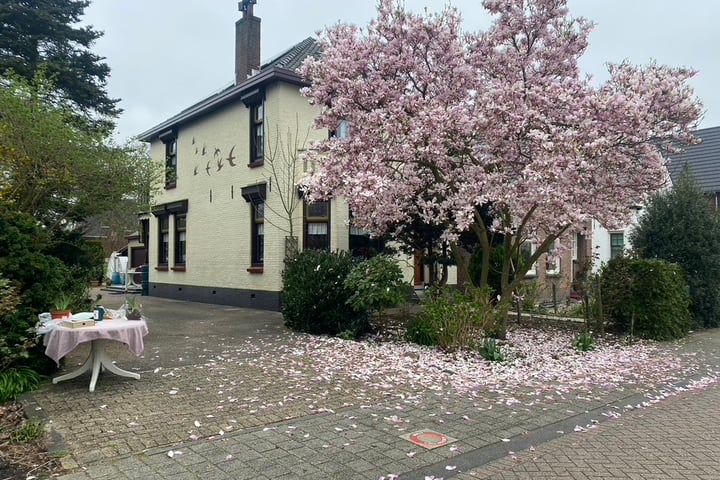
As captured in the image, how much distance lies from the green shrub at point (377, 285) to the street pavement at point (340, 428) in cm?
219

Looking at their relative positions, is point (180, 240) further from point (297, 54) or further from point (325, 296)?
point (325, 296)

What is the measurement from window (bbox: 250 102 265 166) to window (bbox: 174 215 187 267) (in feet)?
16.7

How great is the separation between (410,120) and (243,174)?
8092mm

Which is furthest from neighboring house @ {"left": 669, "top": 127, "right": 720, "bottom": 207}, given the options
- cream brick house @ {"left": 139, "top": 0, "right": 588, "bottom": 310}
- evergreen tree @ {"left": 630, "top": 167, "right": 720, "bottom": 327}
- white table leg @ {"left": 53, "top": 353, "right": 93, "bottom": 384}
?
white table leg @ {"left": 53, "top": 353, "right": 93, "bottom": 384}

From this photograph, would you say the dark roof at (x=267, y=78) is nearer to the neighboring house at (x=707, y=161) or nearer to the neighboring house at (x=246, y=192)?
the neighboring house at (x=246, y=192)

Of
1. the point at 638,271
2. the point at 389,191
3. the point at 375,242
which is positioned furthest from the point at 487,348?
the point at 375,242

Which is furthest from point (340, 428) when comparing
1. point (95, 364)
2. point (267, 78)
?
point (267, 78)

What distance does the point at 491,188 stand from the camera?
8.38 metres

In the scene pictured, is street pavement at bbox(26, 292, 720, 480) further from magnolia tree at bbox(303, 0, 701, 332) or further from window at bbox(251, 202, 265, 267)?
window at bbox(251, 202, 265, 267)

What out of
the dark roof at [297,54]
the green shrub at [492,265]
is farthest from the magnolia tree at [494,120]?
the dark roof at [297,54]

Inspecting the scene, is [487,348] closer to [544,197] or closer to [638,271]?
[544,197]

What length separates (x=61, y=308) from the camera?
648 cm

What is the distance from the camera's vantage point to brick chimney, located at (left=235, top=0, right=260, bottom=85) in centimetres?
1673

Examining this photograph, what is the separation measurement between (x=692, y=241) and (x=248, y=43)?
1390 cm
